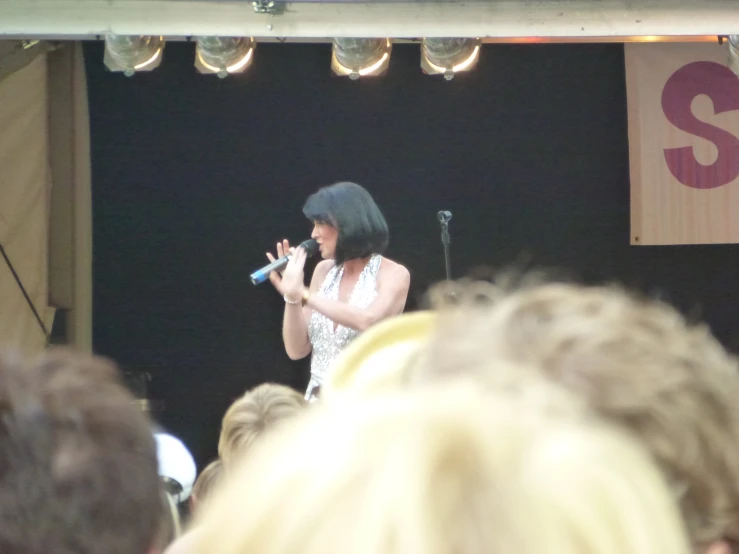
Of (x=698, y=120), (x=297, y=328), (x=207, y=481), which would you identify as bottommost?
(x=207, y=481)

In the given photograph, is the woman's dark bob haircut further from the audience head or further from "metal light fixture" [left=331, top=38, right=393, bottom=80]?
the audience head

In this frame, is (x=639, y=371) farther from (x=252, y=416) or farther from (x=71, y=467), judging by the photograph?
(x=252, y=416)

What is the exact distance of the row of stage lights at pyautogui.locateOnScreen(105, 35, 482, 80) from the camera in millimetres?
3059

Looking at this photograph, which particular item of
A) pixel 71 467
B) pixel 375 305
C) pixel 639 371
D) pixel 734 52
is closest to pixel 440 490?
pixel 639 371

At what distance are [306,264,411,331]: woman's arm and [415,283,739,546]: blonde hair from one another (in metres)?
2.17

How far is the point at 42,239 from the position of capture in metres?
4.38

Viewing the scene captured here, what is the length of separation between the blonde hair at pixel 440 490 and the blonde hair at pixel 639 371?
0.16 meters

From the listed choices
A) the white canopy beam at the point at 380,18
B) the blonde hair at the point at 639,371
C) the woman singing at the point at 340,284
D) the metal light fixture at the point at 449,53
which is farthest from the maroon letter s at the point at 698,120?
the blonde hair at the point at 639,371

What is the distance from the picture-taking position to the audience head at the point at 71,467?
2.34 feet

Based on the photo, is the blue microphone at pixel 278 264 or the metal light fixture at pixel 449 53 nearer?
the blue microphone at pixel 278 264

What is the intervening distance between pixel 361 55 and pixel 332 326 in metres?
0.95

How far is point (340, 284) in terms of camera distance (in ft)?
10.2

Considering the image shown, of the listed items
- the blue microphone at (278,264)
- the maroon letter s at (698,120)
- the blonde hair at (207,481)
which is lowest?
the blonde hair at (207,481)

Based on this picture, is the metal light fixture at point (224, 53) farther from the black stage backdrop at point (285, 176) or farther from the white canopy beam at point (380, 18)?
the black stage backdrop at point (285, 176)
